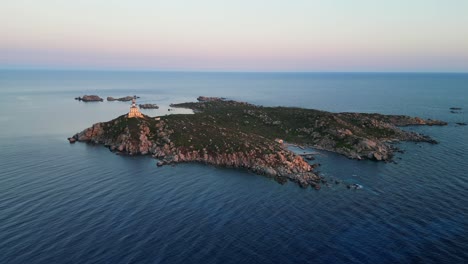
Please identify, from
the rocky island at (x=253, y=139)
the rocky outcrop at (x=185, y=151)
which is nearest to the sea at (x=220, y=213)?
the rocky outcrop at (x=185, y=151)

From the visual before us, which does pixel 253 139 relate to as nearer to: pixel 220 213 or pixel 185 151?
pixel 185 151

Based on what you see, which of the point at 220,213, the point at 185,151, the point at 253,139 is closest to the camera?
the point at 220,213

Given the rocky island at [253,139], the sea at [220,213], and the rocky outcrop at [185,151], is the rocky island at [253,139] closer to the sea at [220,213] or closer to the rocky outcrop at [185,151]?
the rocky outcrop at [185,151]

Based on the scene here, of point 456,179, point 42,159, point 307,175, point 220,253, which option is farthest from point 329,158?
point 42,159

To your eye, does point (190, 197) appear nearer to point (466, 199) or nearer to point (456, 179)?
point (466, 199)

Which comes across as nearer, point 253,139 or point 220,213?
point 220,213

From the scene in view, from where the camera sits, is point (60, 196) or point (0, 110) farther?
point (0, 110)

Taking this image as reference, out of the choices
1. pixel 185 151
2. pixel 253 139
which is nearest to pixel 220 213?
pixel 185 151

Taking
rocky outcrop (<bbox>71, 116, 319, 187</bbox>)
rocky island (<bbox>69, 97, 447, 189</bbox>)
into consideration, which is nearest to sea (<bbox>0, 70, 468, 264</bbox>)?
rocky outcrop (<bbox>71, 116, 319, 187</bbox>)
